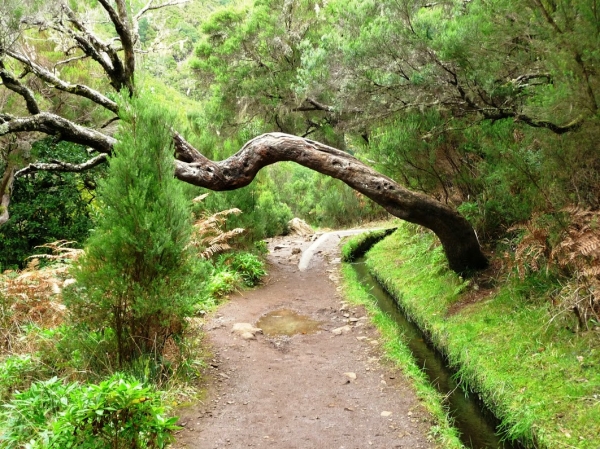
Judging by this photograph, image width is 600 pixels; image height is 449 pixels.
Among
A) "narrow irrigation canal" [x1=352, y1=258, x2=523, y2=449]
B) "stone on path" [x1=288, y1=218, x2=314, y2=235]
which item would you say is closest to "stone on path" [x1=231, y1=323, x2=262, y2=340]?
"narrow irrigation canal" [x1=352, y1=258, x2=523, y2=449]

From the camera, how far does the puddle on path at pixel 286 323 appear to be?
7309mm

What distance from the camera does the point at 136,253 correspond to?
15.2 ft

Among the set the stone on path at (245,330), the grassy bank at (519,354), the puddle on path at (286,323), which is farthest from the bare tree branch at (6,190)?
the grassy bank at (519,354)

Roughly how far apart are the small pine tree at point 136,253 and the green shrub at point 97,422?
1.35 meters

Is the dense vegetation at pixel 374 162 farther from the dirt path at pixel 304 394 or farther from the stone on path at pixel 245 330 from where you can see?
the stone on path at pixel 245 330

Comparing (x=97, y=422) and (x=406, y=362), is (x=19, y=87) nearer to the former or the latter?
(x=97, y=422)

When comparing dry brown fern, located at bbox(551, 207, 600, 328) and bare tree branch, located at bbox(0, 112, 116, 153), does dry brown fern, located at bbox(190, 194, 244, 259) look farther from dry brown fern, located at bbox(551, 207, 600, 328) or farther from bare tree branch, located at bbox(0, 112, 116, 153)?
dry brown fern, located at bbox(551, 207, 600, 328)

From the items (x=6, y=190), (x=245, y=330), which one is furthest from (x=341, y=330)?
(x=6, y=190)

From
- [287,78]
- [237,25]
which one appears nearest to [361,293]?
[287,78]

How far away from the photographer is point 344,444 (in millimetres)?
4035

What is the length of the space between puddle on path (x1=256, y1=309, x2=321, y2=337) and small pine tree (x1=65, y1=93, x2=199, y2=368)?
268 centimetres

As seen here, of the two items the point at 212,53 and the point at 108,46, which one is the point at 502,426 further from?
the point at 212,53

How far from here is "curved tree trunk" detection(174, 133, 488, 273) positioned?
6605 mm

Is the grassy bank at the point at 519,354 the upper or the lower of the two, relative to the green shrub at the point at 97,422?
lower
